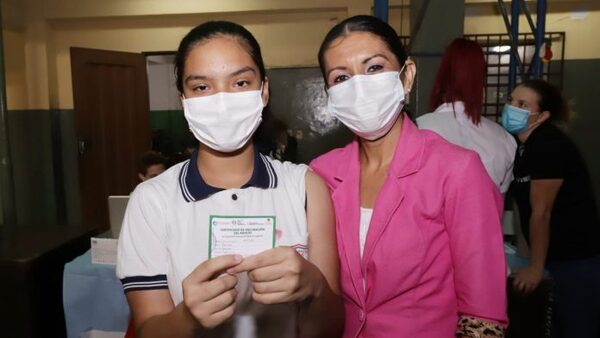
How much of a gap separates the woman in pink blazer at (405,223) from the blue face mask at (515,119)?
54.5 inches

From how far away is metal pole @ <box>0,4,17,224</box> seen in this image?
12.8 feet

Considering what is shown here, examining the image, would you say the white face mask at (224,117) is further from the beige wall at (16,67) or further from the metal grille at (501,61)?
the beige wall at (16,67)

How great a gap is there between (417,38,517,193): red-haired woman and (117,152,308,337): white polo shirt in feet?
4.37

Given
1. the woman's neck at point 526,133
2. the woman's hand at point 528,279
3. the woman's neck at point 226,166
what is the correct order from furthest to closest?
the woman's neck at point 526,133 < the woman's hand at point 528,279 < the woman's neck at point 226,166

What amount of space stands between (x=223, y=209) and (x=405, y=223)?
46cm

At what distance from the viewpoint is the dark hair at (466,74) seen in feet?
7.26

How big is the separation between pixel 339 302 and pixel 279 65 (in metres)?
4.84

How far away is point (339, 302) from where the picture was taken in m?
1.11

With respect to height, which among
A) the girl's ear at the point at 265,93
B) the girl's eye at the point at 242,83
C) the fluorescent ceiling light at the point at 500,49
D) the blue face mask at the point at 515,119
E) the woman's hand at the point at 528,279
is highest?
the fluorescent ceiling light at the point at 500,49

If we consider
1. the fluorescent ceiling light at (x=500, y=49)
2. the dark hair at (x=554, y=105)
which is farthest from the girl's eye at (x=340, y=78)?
the fluorescent ceiling light at (x=500, y=49)

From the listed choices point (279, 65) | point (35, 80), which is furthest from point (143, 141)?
point (279, 65)

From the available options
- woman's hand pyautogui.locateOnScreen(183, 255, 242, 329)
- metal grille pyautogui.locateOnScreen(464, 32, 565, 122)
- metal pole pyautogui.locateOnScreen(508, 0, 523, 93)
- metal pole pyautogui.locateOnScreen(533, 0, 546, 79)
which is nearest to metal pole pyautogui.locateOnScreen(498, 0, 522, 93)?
metal pole pyautogui.locateOnScreen(508, 0, 523, 93)

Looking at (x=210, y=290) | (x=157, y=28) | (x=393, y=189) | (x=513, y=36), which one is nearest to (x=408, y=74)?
(x=393, y=189)

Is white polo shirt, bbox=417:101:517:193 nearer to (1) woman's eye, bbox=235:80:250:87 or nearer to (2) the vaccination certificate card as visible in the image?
(1) woman's eye, bbox=235:80:250:87
